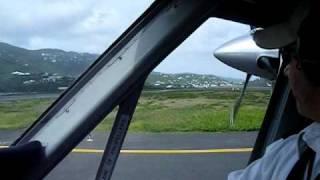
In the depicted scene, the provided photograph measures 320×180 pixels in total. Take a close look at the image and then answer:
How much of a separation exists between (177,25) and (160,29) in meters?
0.05

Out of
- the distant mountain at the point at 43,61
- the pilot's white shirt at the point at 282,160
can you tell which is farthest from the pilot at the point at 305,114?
the distant mountain at the point at 43,61

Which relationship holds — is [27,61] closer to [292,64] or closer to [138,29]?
[138,29]

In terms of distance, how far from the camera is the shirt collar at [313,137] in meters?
1.33

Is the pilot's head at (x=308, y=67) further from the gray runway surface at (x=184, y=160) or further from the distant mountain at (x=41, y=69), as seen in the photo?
the gray runway surface at (x=184, y=160)

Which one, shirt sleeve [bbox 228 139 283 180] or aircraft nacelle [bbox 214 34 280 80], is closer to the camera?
shirt sleeve [bbox 228 139 283 180]

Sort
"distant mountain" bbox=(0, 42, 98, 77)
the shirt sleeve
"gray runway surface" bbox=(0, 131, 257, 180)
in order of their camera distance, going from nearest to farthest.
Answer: the shirt sleeve → "distant mountain" bbox=(0, 42, 98, 77) → "gray runway surface" bbox=(0, 131, 257, 180)

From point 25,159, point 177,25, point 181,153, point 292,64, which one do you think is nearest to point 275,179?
point 292,64

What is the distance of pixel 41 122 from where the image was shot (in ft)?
5.68

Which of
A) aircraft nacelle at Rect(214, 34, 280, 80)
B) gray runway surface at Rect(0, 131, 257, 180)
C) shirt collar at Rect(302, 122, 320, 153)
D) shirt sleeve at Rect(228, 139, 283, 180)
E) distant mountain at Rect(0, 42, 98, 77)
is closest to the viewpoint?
shirt collar at Rect(302, 122, 320, 153)

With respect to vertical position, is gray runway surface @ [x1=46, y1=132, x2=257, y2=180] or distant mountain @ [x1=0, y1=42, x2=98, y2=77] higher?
distant mountain @ [x1=0, y1=42, x2=98, y2=77]

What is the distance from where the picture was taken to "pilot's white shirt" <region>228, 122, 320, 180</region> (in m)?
1.35

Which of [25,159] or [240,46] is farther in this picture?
[240,46]

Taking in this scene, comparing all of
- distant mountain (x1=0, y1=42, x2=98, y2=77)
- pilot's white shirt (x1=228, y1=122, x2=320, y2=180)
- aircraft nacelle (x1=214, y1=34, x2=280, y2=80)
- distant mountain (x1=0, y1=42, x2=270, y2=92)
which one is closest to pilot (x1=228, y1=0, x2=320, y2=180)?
pilot's white shirt (x1=228, y1=122, x2=320, y2=180)

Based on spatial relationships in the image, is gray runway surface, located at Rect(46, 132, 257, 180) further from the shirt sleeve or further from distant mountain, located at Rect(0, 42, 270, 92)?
the shirt sleeve
